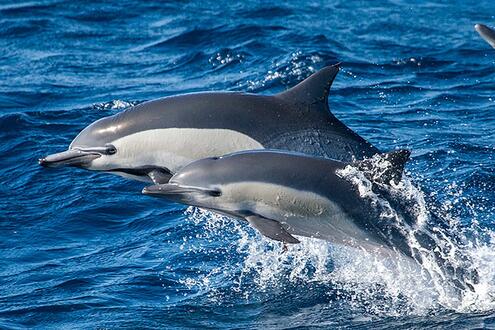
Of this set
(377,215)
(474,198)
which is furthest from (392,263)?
(474,198)

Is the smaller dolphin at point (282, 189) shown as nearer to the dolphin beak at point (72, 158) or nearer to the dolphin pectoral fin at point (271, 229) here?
the dolphin pectoral fin at point (271, 229)

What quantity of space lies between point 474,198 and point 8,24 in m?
11.0

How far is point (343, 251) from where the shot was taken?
375 inches

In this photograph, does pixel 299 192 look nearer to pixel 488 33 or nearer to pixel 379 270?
pixel 379 270

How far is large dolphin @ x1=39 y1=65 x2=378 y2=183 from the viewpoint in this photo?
8.70 meters

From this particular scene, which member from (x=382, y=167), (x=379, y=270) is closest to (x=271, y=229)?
(x=382, y=167)

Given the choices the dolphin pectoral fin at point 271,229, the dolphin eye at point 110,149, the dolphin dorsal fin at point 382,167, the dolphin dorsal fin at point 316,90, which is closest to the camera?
the dolphin pectoral fin at point 271,229

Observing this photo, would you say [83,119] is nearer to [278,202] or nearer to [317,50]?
[317,50]

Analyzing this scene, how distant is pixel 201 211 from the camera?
10891 millimetres

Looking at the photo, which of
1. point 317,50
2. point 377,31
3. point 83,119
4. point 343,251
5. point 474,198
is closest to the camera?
point 343,251

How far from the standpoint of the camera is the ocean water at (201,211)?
876cm

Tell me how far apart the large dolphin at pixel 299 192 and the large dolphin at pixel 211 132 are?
0.52 meters

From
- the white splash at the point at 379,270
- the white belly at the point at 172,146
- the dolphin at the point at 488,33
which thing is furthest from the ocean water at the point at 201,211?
the dolphin at the point at 488,33

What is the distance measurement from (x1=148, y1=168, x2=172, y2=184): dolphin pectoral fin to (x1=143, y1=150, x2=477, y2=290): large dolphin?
2.58 ft
